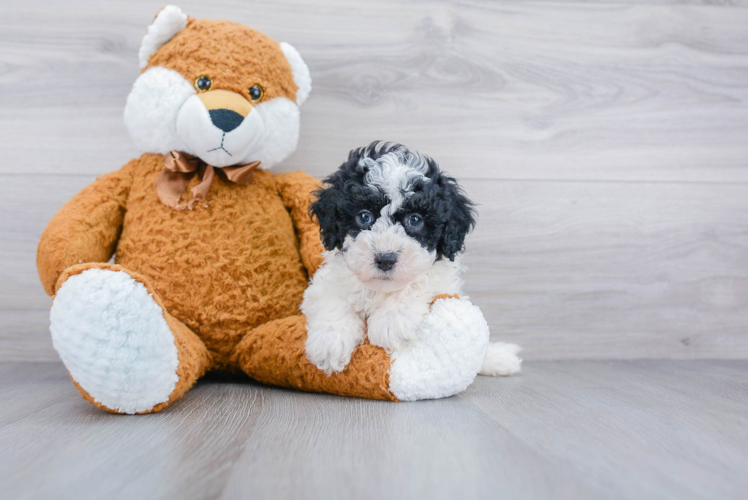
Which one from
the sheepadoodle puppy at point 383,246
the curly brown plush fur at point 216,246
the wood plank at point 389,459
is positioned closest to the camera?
the wood plank at point 389,459

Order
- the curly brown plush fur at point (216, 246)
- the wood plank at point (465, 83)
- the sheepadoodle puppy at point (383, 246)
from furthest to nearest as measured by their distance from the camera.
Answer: the wood plank at point (465, 83) → the curly brown plush fur at point (216, 246) → the sheepadoodle puppy at point (383, 246)

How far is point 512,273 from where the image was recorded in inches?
55.7

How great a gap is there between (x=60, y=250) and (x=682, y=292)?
4.73 feet

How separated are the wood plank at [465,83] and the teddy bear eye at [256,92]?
10.8 inches

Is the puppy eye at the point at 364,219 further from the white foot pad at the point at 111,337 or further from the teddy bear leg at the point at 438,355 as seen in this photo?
the white foot pad at the point at 111,337

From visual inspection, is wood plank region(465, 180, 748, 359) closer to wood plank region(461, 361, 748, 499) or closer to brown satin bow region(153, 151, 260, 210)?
wood plank region(461, 361, 748, 499)

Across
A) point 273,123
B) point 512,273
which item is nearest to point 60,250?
point 273,123

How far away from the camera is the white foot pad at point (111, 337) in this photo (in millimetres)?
777

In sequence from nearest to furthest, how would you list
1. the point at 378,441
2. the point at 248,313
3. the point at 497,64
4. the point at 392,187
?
1. the point at 378,441
2. the point at 392,187
3. the point at 248,313
4. the point at 497,64

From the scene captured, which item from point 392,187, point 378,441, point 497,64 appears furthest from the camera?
point 497,64

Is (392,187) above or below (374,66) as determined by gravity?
below

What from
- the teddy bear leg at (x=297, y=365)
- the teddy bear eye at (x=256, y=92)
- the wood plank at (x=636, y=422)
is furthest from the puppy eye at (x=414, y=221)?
the teddy bear eye at (x=256, y=92)

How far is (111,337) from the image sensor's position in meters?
0.78

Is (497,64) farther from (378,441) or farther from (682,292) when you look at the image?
(378,441)
